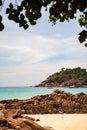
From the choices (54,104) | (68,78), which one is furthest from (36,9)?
(68,78)

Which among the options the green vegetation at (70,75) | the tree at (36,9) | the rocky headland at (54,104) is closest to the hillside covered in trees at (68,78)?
the green vegetation at (70,75)

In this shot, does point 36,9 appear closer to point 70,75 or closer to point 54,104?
point 54,104

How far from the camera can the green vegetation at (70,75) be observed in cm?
13725

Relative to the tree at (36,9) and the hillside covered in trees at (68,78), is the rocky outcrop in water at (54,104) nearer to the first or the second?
the tree at (36,9)

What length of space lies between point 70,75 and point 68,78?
4.05 metres

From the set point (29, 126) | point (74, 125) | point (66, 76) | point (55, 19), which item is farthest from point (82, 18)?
point (66, 76)

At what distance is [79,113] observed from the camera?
26406 mm

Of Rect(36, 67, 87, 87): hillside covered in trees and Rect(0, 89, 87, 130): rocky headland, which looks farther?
Rect(36, 67, 87, 87): hillside covered in trees

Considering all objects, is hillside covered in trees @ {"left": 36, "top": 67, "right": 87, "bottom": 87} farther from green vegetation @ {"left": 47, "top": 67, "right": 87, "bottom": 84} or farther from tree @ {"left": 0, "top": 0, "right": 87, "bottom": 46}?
tree @ {"left": 0, "top": 0, "right": 87, "bottom": 46}

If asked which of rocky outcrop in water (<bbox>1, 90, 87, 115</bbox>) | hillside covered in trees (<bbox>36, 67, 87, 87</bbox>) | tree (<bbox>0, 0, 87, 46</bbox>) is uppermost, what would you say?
hillside covered in trees (<bbox>36, 67, 87, 87</bbox>)

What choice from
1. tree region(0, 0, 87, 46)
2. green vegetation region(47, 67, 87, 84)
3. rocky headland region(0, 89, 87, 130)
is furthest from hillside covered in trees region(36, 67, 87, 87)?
tree region(0, 0, 87, 46)

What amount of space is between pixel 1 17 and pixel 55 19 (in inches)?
39.0

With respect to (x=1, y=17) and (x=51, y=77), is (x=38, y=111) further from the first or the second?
(x=51, y=77)

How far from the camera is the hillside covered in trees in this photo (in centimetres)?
13876
